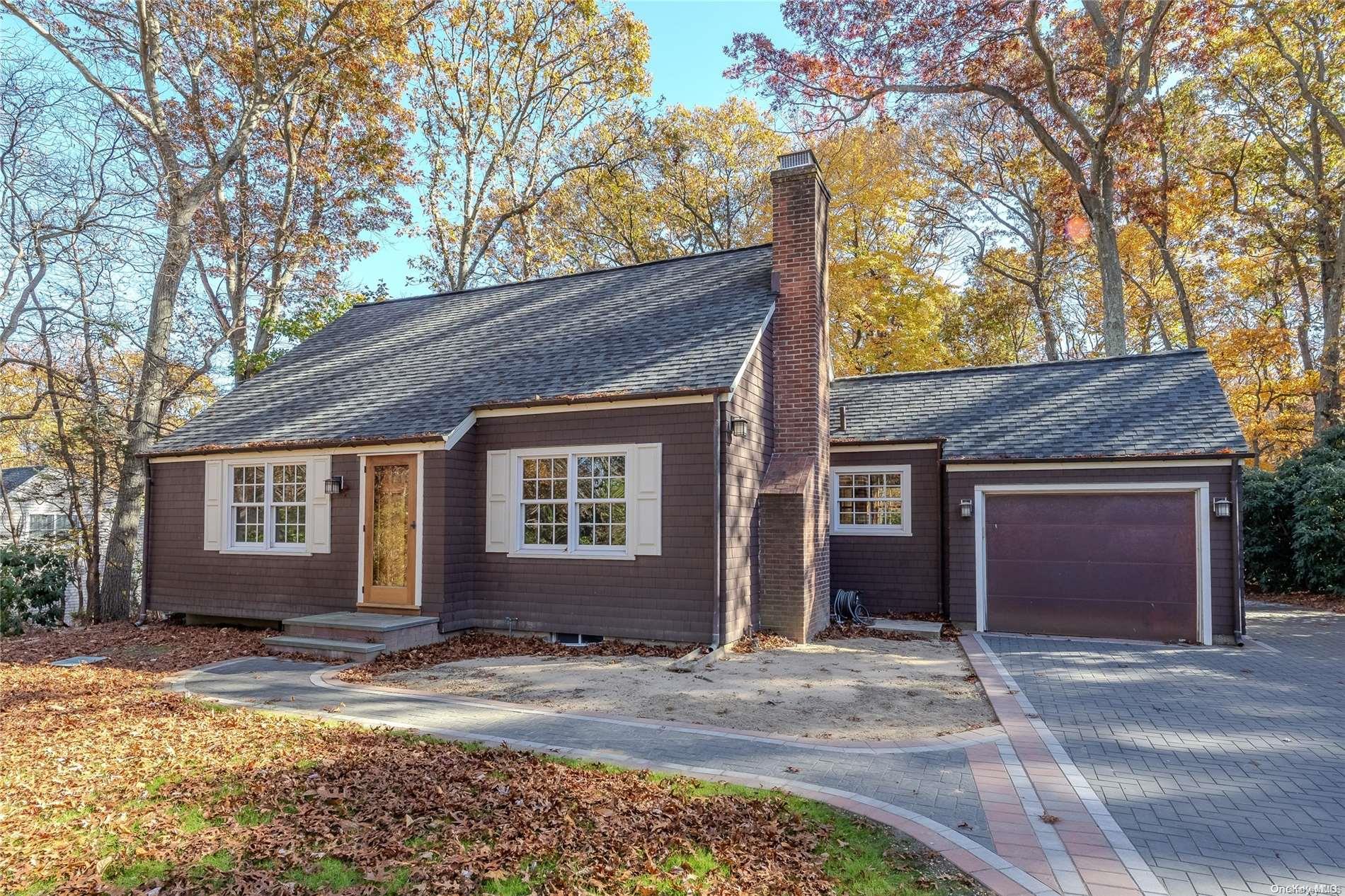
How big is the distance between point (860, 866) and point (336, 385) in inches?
478

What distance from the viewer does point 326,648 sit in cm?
941

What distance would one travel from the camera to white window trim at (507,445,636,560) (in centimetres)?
976

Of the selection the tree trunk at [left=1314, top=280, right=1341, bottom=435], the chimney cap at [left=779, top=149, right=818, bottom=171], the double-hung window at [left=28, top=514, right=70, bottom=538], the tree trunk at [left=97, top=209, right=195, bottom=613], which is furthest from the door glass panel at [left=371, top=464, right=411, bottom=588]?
the double-hung window at [left=28, top=514, right=70, bottom=538]

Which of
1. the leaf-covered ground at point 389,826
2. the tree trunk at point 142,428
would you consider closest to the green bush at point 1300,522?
the leaf-covered ground at point 389,826

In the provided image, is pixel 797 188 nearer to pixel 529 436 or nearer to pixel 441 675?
pixel 529 436

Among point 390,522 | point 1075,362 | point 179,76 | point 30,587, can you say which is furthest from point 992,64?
point 30,587

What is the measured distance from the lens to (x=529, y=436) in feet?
34.1

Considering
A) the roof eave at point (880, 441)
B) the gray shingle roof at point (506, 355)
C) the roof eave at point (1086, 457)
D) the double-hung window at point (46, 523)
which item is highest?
the gray shingle roof at point (506, 355)

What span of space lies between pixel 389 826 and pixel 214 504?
33.9ft

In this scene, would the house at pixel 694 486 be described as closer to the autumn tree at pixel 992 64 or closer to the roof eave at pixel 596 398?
the roof eave at pixel 596 398

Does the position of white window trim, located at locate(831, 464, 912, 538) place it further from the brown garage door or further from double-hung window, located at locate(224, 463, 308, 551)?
double-hung window, located at locate(224, 463, 308, 551)

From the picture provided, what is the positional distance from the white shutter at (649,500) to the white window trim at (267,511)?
5.09 m

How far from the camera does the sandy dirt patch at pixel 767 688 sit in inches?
249

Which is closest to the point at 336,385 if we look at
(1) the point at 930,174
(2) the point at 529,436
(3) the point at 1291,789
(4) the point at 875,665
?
(2) the point at 529,436
